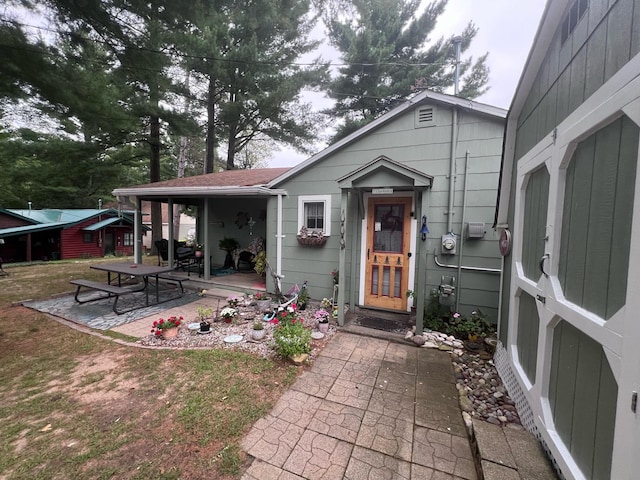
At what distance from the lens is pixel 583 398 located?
147 cm

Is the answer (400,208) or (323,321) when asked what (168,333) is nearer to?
(323,321)

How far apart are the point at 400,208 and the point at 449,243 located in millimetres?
991

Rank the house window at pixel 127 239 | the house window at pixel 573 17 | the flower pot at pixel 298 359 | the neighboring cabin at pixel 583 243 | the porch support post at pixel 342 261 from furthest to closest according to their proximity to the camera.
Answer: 1. the house window at pixel 127 239
2. the porch support post at pixel 342 261
3. the flower pot at pixel 298 359
4. the house window at pixel 573 17
5. the neighboring cabin at pixel 583 243

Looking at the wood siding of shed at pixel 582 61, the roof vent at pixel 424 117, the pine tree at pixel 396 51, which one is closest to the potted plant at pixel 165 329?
the wood siding of shed at pixel 582 61

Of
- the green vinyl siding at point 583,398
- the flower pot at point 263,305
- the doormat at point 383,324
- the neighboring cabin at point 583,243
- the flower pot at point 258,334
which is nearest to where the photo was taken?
the neighboring cabin at point 583,243

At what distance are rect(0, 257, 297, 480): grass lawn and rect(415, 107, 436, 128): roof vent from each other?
427cm

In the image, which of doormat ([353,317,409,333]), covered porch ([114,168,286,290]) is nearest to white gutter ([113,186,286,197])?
covered porch ([114,168,286,290])

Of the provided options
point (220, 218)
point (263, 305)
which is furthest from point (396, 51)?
point (263, 305)

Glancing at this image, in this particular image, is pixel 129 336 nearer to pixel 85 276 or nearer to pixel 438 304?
pixel 438 304

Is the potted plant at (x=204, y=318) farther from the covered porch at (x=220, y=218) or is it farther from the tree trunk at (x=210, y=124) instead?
the tree trunk at (x=210, y=124)

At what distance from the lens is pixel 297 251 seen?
539cm

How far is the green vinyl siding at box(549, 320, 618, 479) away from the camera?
126cm

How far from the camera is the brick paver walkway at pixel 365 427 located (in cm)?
178

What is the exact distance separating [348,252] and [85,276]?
8.35 meters
